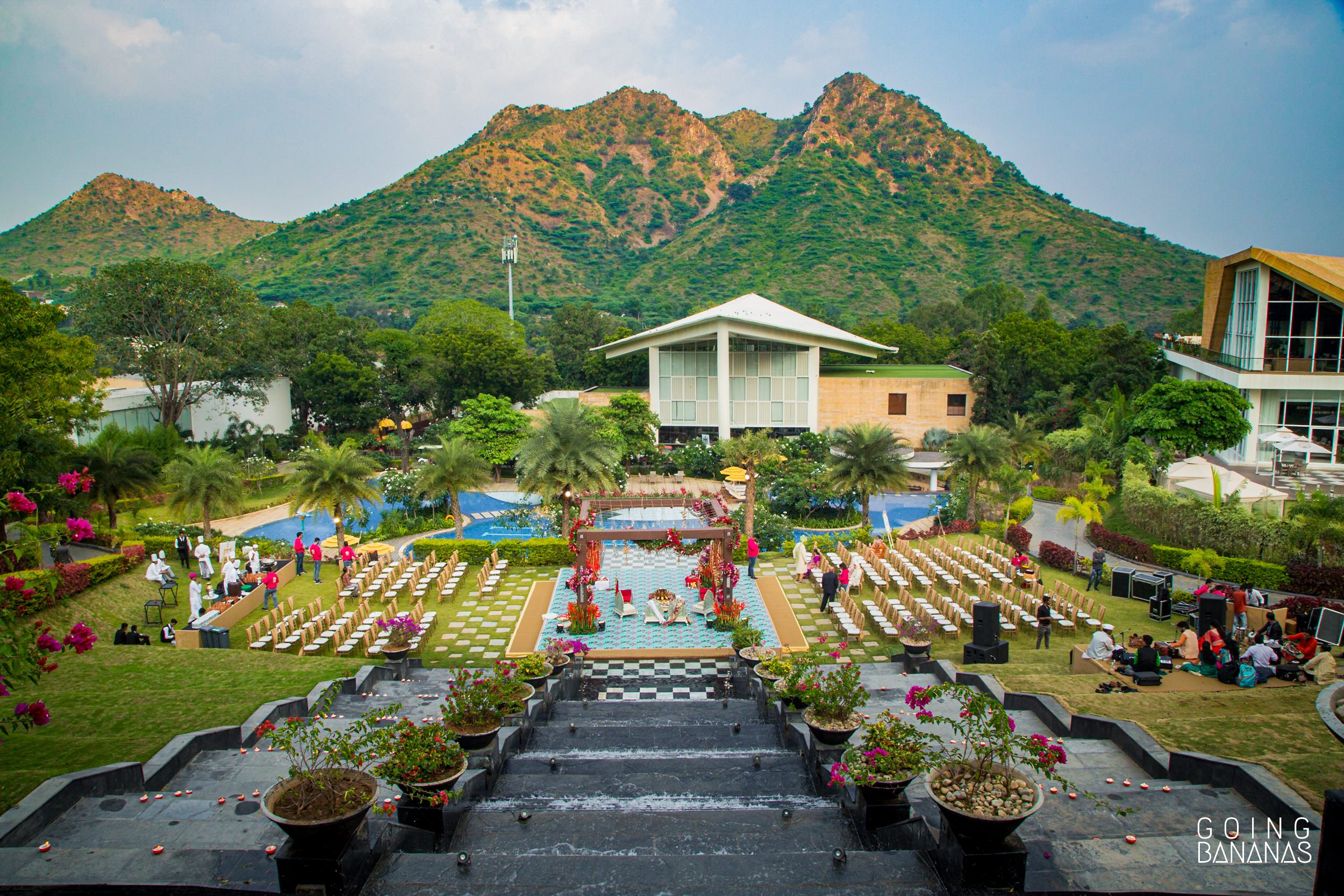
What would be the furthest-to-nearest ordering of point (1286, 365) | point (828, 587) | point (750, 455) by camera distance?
point (750, 455), point (1286, 365), point (828, 587)

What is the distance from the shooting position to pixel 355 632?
14.7 m

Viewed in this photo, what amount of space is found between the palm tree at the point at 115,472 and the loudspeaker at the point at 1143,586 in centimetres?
2589

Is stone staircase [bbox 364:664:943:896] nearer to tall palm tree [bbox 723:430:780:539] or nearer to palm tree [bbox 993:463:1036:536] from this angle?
tall palm tree [bbox 723:430:780:539]

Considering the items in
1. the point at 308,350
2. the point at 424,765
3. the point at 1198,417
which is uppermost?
the point at 308,350

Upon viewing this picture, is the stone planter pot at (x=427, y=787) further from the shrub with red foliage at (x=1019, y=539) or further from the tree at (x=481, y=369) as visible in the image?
the tree at (x=481, y=369)

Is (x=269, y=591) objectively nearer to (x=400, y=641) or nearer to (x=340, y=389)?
(x=400, y=641)

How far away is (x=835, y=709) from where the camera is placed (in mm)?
7312

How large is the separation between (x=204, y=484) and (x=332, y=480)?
3724mm

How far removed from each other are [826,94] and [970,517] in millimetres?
108422

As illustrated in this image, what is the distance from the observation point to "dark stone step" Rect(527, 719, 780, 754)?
8609 mm

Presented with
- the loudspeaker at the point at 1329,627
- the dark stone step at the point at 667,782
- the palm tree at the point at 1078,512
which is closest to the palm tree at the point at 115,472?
the dark stone step at the point at 667,782

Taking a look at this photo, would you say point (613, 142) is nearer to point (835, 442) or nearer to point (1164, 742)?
point (835, 442)

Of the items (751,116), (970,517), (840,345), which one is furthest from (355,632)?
(751,116)

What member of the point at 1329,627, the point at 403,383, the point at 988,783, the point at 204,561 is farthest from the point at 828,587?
the point at 403,383
